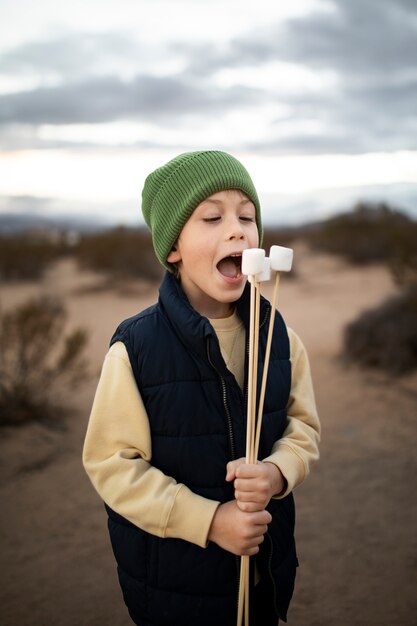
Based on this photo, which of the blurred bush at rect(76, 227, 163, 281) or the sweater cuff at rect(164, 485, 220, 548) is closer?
the sweater cuff at rect(164, 485, 220, 548)

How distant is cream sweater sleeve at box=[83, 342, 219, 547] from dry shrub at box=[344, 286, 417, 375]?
5218mm

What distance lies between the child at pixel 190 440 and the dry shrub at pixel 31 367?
12.5ft

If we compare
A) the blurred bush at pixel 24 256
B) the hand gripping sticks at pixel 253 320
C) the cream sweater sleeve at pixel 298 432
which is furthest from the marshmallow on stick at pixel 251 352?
the blurred bush at pixel 24 256

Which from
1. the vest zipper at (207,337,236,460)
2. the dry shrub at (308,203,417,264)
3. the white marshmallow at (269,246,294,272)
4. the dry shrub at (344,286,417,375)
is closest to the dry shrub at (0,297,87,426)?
the dry shrub at (344,286,417,375)

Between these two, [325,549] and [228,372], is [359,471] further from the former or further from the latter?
[228,372]

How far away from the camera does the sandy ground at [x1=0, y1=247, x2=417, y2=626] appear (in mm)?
2953

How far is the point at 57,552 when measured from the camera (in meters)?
3.44

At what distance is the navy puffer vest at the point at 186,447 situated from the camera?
156 cm

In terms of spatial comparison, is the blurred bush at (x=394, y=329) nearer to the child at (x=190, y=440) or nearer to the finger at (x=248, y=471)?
the child at (x=190, y=440)

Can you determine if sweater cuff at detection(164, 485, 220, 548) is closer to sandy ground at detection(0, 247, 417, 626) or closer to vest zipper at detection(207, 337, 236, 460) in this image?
vest zipper at detection(207, 337, 236, 460)

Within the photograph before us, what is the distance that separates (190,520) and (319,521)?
259 cm

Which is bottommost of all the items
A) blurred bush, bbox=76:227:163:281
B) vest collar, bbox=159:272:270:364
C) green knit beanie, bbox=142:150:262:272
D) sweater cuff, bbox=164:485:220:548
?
sweater cuff, bbox=164:485:220:548

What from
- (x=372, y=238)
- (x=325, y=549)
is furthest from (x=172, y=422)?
(x=372, y=238)

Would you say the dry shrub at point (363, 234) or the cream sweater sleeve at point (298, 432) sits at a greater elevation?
the dry shrub at point (363, 234)
